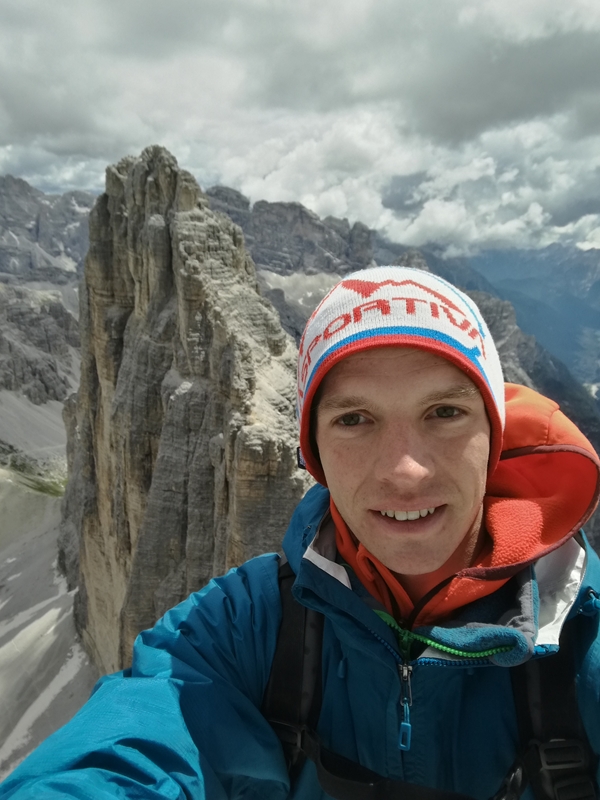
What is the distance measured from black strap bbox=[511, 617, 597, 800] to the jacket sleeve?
136 cm

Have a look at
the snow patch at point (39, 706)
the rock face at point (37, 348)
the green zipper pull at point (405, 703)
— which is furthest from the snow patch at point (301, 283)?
the green zipper pull at point (405, 703)

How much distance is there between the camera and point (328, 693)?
116 inches

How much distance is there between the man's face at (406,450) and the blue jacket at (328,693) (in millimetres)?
403

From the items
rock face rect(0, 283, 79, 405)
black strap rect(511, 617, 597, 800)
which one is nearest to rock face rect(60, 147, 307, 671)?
black strap rect(511, 617, 597, 800)

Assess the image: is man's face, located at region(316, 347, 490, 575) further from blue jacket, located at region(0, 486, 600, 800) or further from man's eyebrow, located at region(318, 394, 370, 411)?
blue jacket, located at region(0, 486, 600, 800)

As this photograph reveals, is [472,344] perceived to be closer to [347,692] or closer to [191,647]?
[347,692]

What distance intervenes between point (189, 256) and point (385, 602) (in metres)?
12.4

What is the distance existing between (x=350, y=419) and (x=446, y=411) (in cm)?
53

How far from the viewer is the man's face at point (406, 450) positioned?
2684mm

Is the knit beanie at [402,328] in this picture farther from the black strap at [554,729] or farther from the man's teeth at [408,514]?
the black strap at [554,729]

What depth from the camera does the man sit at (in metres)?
2.63

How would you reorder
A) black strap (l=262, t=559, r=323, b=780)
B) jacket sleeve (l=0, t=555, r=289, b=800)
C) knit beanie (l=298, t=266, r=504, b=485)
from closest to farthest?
jacket sleeve (l=0, t=555, r=289, b=800) < knit beanie (l=298, t=266, r=504, b=485) < black strap (l=262, t=559, r=323, b=780)

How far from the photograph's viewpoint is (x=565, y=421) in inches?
129

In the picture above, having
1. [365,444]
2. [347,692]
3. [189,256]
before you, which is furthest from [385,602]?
[189,256]
